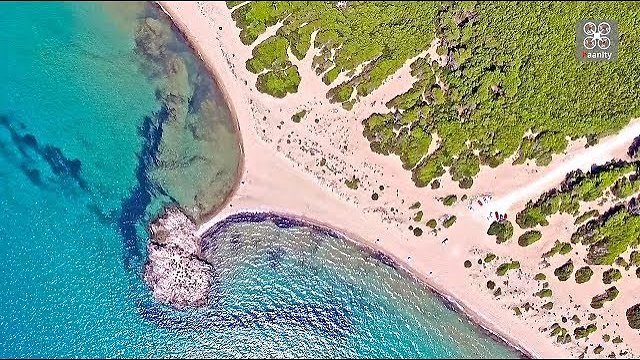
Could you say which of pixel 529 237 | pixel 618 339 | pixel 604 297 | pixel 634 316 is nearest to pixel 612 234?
pixel 604 297

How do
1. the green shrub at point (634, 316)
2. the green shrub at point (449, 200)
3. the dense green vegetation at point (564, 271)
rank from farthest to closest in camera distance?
1. the green shrub at point (449, 200)
2. the dense green vegetation at point (564, 271)
3. the green shrub at point (634, 316)

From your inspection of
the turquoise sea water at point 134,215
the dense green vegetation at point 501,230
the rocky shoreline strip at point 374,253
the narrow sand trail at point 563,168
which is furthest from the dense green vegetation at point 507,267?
the turquoise sea water at point 134,215

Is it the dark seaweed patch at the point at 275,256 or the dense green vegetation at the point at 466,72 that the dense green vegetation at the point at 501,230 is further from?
the dark seaweed patch at the point at 275,256

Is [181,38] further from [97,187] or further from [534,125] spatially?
[534,125]

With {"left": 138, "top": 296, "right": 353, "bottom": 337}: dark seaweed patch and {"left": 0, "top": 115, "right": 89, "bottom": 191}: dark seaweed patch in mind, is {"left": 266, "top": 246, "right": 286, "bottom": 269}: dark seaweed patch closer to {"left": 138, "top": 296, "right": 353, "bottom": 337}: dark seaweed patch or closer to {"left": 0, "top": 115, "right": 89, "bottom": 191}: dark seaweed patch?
{"left": 138, "top": 296, "right": 353, "bottom": 337}: dark seaweed patch

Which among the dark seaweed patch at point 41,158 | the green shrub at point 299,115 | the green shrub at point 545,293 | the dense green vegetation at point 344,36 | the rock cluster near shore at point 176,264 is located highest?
the dense green vegetation at point 344,36

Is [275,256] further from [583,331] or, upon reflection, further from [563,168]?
[583,331]

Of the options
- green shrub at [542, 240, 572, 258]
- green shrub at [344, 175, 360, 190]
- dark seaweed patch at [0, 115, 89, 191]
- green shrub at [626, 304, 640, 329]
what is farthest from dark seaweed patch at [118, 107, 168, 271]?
green shrub at [626, 304, 640, 329]
